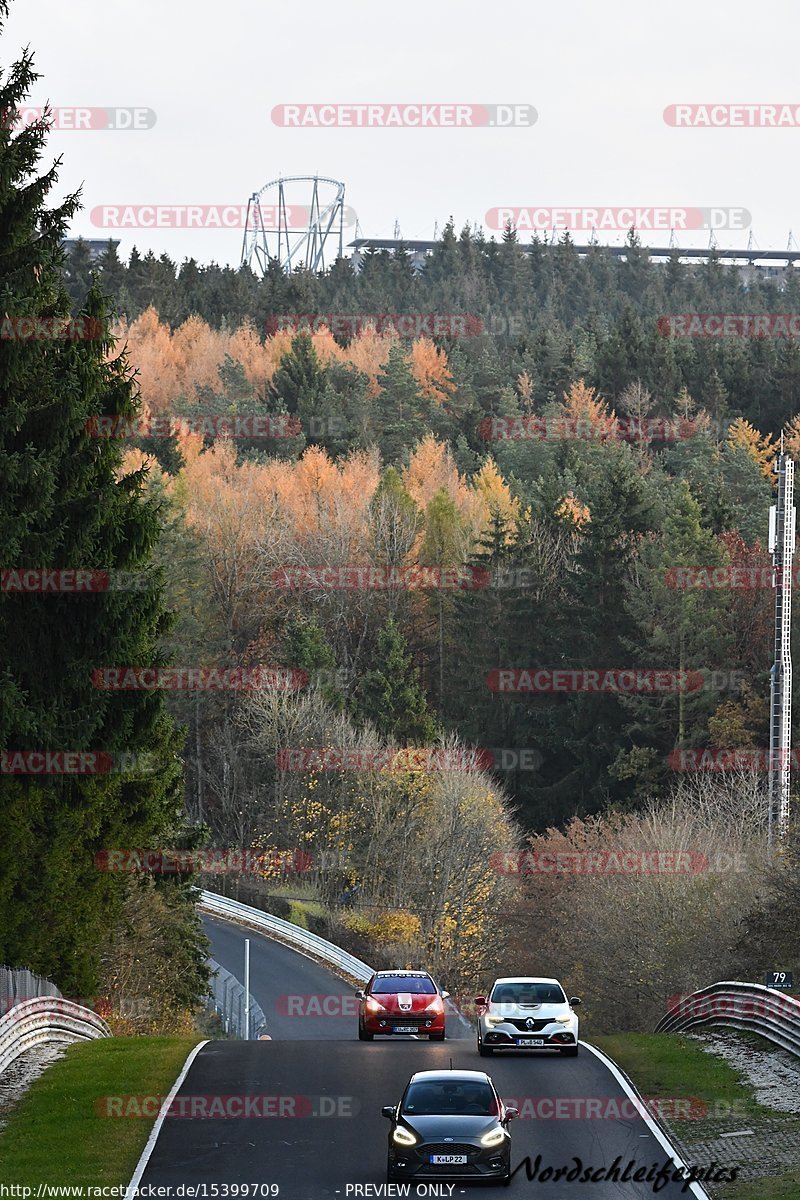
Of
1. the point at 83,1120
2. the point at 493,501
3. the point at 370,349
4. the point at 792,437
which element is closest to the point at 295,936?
the point at 493,501

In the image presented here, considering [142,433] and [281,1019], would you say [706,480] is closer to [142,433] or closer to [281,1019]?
[142,433]

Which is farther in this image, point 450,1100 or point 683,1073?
point 683,1073

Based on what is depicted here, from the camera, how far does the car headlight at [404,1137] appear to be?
18.6 meters

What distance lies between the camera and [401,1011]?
3259 centimetres

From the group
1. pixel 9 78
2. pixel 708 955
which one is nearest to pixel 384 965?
pixel 708 955

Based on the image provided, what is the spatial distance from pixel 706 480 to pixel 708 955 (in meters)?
46.9

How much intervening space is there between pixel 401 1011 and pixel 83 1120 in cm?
1098

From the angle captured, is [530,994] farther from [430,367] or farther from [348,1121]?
[430,367]

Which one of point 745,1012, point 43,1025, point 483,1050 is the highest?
point 43,1025

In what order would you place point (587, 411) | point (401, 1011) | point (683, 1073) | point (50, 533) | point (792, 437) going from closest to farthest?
1. point (50, 533)
2. point (683, 1073)
3. point (401, 1011)
4. point (792, 437)
5. point (587, 411)

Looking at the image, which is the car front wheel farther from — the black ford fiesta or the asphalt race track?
the black ford fiesta

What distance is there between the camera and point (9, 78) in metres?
26.3

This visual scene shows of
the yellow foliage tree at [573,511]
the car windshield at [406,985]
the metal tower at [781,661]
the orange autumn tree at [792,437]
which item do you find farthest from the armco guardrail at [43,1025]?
the orange autumn tree at [792,437]

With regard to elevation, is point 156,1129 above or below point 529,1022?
above
